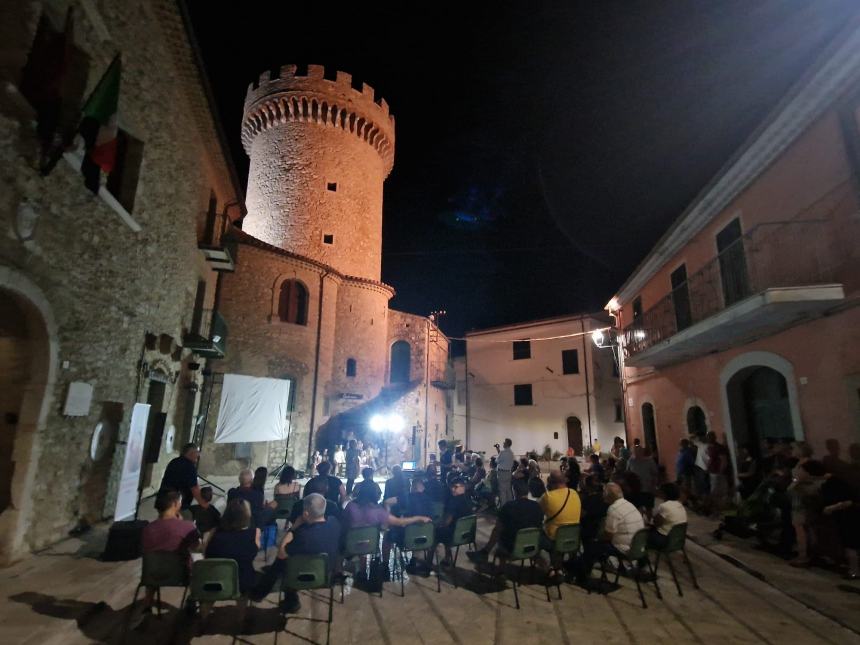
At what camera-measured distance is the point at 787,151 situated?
7.41 meters

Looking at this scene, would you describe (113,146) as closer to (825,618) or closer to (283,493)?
(283,493)

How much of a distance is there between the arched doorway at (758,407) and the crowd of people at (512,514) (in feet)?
2.45

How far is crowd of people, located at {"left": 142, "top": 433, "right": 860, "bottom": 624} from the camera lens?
4.49 m

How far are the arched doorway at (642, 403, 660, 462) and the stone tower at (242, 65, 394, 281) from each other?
13756mm

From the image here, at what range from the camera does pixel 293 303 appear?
58.4 ft

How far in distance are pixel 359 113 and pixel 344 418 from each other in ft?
49.7

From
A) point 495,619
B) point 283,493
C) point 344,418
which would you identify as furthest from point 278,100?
point 495,619

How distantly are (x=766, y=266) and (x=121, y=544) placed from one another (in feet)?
34.8

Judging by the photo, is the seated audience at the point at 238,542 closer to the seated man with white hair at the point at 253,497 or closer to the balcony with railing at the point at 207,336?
the seated man with white hair at the point at 253,497

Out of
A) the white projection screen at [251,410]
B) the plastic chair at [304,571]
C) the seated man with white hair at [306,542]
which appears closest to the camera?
the plastic chair at [304,571]

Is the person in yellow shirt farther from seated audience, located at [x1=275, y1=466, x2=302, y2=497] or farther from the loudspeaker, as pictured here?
the loudspeaker

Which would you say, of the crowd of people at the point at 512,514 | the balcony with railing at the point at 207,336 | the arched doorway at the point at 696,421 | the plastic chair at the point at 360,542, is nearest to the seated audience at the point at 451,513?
the crowd of people at the point at 512,514

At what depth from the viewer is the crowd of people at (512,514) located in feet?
14.7

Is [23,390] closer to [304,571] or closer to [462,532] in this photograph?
[304,571]
